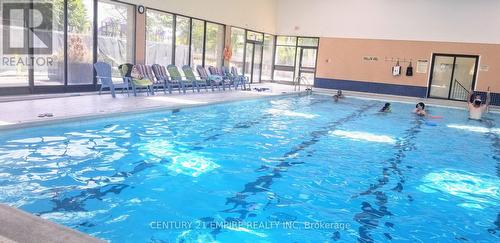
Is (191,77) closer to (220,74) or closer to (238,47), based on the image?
(220,74)

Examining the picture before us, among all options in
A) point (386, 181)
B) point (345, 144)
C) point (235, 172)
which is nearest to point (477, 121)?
point (345, 144)

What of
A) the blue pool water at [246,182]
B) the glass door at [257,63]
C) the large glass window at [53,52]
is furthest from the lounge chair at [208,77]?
the blue pool water at [246,182]

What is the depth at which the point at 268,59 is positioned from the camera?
60.8ft

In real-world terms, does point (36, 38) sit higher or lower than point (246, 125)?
higher

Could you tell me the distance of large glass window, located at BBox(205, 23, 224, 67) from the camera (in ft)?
45.3

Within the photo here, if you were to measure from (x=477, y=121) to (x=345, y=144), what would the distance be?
19.8 feet

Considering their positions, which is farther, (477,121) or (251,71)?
(251,71)

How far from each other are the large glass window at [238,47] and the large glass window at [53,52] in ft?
24.0

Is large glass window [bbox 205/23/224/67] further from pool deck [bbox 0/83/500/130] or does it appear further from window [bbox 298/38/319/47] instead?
window [bbox 298/38/319/47]

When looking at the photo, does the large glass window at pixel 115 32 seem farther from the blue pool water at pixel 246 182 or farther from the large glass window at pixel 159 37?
the blue pool water at pixel 246 182

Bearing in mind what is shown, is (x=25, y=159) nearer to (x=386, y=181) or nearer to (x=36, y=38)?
(x=386, y=181)

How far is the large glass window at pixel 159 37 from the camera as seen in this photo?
11141 mm

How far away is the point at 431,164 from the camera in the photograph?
5.66 metres

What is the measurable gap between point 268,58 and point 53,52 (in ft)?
36.6
